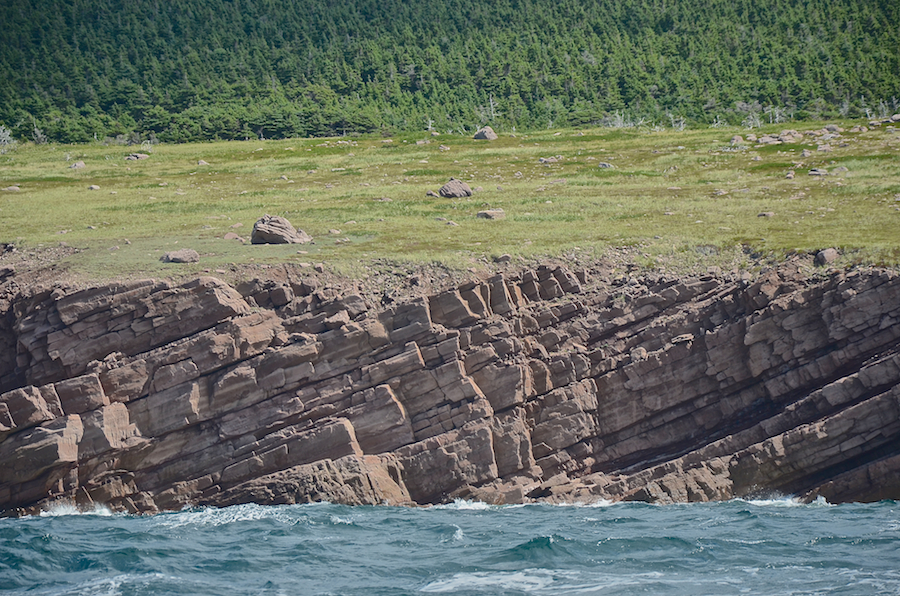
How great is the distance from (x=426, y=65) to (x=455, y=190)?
199 feet

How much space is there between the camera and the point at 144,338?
114 feet

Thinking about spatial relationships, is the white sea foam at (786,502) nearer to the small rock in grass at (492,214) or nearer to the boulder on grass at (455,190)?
the small rock in grass at (492,214)

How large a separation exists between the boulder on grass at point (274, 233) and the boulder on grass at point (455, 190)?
15.0 m

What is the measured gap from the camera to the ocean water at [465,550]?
76.7 feet

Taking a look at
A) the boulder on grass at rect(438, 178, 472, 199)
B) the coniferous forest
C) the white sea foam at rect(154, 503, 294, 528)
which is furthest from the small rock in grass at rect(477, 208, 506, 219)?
the coniferous forest

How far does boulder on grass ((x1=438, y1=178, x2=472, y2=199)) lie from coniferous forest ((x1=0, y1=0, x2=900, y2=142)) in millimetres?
42668

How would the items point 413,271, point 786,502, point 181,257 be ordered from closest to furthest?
point 786,502 < point 413,271 < point 181,257

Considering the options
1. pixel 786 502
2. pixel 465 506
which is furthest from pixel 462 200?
pixel 786 502

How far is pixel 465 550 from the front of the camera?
1036 inches

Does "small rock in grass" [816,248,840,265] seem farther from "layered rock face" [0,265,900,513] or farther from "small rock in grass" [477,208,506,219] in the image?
Result: "small rock in grass" [477,208,506,219]

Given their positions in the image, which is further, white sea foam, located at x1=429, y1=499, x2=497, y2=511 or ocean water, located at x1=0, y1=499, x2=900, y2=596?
white sea foam, located at x1=429, y1=499, x2=497, y2=511

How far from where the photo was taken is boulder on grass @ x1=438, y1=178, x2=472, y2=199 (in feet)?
183

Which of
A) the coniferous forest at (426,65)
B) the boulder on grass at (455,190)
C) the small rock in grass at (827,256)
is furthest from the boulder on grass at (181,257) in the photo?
the coniferous forest at (426,65)

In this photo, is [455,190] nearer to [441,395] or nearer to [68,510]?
[441,395]
